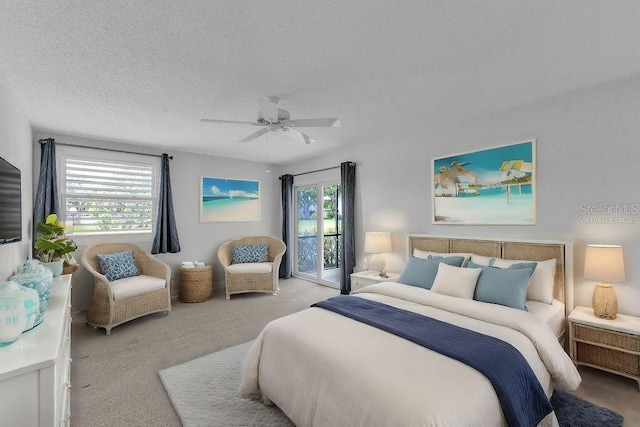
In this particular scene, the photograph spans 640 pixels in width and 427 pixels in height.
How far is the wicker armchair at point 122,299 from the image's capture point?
11.7 feet

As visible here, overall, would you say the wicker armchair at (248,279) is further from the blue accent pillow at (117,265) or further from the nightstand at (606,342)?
the nightstand at (606,342)

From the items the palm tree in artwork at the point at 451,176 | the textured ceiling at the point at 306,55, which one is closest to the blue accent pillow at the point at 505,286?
the palm tree in artwork at the point at 451,176

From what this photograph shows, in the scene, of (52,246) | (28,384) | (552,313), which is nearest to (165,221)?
(52,246)

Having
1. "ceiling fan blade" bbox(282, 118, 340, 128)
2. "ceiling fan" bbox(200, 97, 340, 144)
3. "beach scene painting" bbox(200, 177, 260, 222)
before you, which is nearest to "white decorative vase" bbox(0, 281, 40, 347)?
"ceiling fan" bbox(200, 97, 340, 144)

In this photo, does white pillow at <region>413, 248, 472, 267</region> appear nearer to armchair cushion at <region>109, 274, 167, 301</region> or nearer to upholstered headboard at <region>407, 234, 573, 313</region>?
upholstered headboard at <region>407, 234, 573, 313</region>

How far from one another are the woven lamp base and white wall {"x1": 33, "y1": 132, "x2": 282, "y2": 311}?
522cm

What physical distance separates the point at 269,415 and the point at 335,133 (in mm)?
3321

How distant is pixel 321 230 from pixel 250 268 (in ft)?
5.20

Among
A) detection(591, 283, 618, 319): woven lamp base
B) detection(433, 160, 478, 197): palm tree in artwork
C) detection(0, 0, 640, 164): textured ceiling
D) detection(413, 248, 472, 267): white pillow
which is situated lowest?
detection(591, 283, 618, 319): woven lamp base

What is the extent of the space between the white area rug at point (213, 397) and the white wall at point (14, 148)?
5.00 feet

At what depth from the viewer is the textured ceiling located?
68.1 inches

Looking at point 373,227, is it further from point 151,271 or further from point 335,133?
point 151,271

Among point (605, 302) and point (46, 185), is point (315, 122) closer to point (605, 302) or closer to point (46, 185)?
point (605, 302)

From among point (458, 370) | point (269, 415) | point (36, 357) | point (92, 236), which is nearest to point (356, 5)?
point (458, 370)
